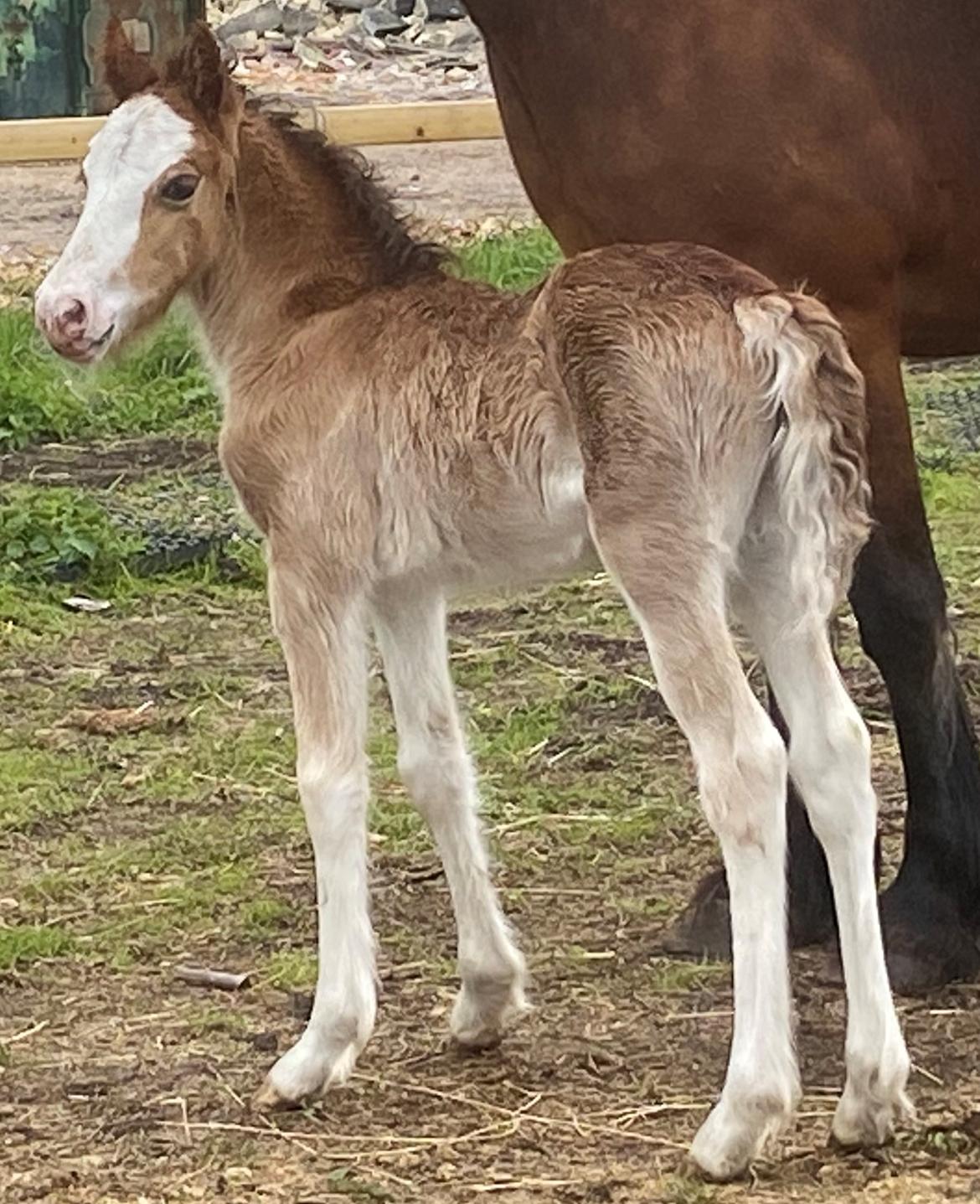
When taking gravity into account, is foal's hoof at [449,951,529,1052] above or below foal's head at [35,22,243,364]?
below

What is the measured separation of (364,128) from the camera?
10547mm

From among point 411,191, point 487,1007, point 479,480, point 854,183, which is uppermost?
point 854,183

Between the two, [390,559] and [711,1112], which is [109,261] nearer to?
[390,559]

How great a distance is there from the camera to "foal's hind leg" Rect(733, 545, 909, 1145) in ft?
11.4

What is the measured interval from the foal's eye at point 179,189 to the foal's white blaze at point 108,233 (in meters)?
0.03

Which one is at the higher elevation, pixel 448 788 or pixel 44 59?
pixel 448 788

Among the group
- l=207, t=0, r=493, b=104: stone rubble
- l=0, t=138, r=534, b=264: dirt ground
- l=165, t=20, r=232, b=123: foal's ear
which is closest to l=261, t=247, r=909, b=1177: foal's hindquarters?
l=165, t=20, r=232, b=123: foal's ear

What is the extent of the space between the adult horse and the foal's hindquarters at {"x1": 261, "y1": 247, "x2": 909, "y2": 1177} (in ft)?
1.90

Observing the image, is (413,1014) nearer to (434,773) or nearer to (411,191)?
(434,773)

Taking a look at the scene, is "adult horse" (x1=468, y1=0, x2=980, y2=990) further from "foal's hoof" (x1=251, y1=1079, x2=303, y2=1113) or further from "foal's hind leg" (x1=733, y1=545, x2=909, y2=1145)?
"foal's hoof" (x1=251, y1=1079, x2=303, y2=1113)

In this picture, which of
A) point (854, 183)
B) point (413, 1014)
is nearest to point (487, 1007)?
point (413, 1014)

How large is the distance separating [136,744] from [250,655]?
0.70m

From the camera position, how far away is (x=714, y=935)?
446cm

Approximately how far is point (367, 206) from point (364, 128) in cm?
672
